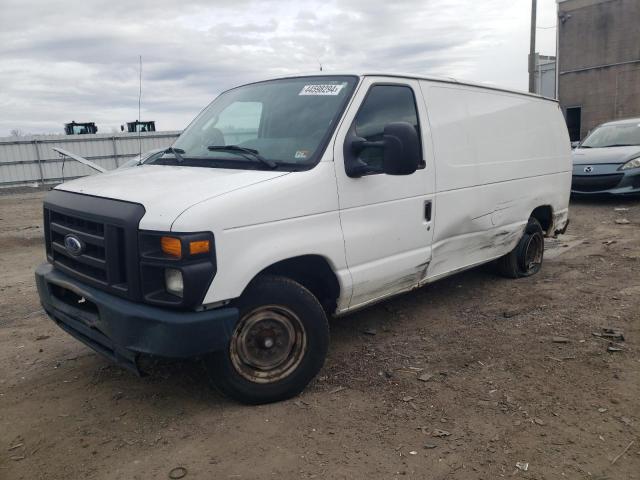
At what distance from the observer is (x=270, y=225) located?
3215mm

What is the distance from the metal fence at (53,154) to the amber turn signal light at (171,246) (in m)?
16.6

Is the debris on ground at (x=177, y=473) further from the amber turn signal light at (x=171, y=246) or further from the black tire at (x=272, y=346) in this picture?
the amber turn signal light at (x=171, y=246)

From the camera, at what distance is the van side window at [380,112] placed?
12.7ft

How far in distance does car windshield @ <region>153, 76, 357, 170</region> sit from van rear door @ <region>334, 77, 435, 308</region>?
165 mm

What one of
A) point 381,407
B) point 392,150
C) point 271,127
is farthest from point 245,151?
point 381,407

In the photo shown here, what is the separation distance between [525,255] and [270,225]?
12.9ft

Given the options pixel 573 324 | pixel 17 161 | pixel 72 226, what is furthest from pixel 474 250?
pixel 17 161

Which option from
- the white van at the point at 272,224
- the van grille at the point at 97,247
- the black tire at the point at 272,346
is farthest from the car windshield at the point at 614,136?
the van grille at the point at 97,247

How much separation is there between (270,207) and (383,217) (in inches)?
41.6

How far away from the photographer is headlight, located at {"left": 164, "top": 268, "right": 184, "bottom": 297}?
2.92 metres

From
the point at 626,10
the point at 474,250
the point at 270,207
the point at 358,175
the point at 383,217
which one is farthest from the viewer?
the point at 626,10

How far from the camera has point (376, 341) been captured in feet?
14.7

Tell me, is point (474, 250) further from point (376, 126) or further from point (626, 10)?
point (626, 10)

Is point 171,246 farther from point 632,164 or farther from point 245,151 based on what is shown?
point 632,164
